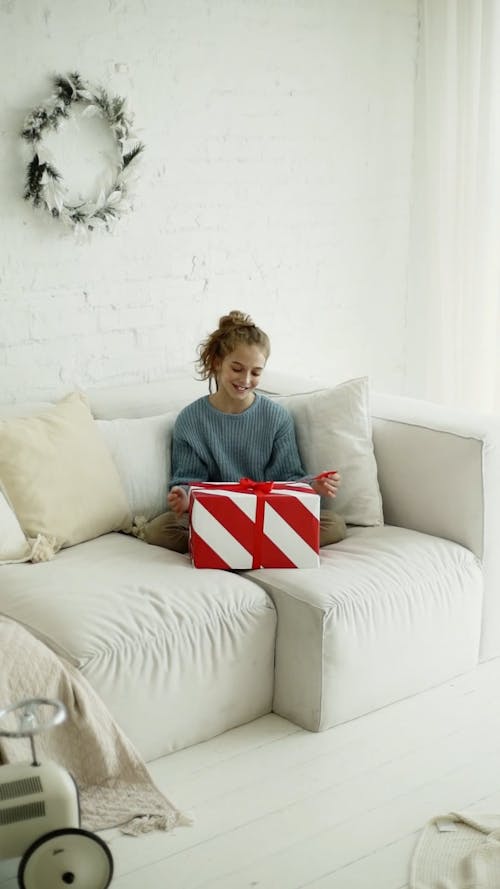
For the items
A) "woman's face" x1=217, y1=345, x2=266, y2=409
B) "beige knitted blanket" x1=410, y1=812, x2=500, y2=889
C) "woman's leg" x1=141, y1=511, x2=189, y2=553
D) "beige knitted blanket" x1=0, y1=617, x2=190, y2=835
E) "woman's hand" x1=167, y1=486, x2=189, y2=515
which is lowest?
"beige knitted blanket" x1=410, y1=812, x2=500, y2=889

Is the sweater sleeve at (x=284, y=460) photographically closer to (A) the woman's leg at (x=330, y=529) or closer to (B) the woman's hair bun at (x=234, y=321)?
(A) the woman's leg at (x=330, y=529)

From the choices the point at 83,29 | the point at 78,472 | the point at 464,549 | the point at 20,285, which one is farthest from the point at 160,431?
the point at 83,29

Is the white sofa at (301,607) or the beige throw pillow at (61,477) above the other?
the beige throw pillow at (61,477)

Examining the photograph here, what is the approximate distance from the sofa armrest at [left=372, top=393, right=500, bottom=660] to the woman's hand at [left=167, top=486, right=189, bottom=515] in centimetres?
61

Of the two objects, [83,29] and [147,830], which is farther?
[83,29]

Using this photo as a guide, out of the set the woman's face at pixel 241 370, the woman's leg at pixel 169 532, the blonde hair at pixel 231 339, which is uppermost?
the blonde hair at pixel 231 339

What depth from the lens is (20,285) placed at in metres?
3.24

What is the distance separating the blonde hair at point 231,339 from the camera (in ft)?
9.78

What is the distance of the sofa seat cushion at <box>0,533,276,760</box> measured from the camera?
7.64 ft

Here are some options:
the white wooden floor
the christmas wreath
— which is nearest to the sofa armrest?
the white wooden floor

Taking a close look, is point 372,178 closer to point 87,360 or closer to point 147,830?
point 87,360

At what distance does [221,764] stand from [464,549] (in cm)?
92

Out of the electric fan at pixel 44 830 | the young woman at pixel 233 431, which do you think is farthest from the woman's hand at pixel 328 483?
the electric fan at pixel 44 830

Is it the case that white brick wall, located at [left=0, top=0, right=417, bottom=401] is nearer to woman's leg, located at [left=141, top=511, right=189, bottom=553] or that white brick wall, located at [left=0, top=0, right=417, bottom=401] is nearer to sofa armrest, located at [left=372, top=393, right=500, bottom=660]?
woman's leg, located at [left=141, top=511, right=189, bottom=553]
